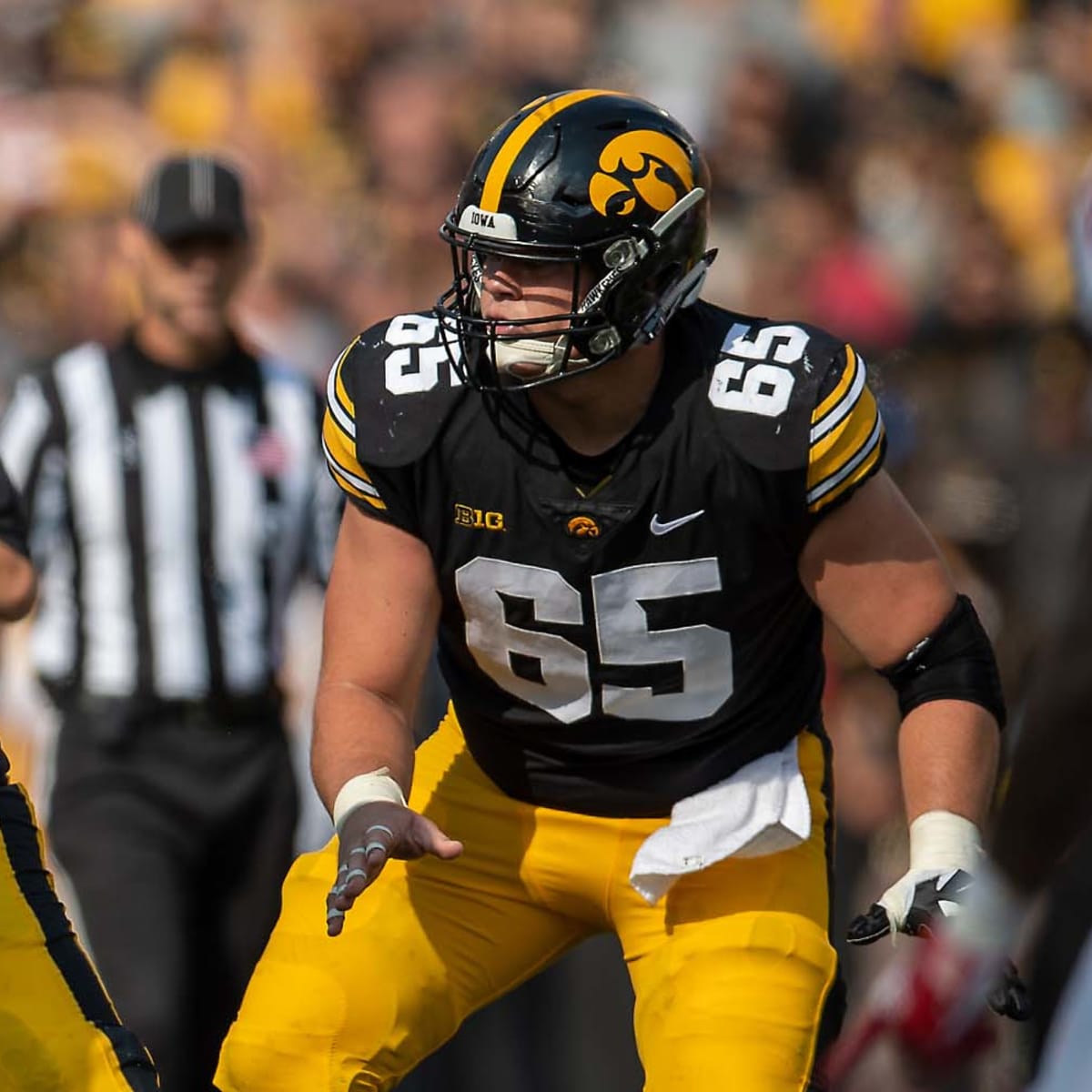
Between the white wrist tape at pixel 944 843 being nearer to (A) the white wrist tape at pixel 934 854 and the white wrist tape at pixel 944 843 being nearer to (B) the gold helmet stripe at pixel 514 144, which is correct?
(A) the white wrist tape at pixel 934 854

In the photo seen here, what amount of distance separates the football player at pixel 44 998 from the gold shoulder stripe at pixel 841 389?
1.38 m

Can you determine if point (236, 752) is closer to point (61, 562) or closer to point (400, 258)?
point (61, 562)

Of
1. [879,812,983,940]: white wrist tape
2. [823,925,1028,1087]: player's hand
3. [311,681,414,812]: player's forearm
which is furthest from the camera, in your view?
[311,681,414,812]: player's forearm

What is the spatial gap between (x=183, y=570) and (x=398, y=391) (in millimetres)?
2094

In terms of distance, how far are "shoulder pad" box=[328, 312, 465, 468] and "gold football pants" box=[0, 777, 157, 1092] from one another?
2.68ft

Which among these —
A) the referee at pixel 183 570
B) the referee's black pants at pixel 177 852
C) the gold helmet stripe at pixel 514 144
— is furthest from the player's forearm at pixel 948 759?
the referee at pixel 183 570

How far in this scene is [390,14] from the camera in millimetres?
10031

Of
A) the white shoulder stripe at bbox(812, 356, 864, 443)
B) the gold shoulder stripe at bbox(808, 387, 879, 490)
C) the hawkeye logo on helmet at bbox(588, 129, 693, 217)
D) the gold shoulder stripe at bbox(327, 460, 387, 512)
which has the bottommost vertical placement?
the gold shoulder stripe at bbox(327, 460, 387, 512)

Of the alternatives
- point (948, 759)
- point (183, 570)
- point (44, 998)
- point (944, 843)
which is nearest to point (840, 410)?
point (948, 759)

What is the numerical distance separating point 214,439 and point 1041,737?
3.34 m

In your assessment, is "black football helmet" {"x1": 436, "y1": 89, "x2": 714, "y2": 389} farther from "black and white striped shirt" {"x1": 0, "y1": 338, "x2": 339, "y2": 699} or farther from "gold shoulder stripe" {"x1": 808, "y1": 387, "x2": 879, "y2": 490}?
"black and white striped shirt" {"x1": 0, "y1": 338, "x2": 339, "y2": 699}

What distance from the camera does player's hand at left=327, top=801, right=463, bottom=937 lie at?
3.45 metres

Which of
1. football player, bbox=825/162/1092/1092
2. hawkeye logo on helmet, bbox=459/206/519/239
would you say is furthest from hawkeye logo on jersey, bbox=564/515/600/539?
football player, bbox=825/162/1092/1092

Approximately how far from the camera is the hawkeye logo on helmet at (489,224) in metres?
→ 3.72
